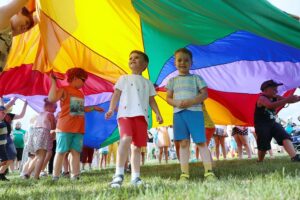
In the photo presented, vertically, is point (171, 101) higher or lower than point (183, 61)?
lower

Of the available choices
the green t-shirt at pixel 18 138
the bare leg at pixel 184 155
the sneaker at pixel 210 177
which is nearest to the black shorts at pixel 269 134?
the bare leg at pixel 184 155

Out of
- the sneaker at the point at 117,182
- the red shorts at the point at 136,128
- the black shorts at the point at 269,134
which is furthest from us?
the black shorts at the point at 269,134

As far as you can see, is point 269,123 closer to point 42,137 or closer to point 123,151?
point 123,151

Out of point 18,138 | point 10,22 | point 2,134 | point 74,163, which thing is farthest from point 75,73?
point 18,138

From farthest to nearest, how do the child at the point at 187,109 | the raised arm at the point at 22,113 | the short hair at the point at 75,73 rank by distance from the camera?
1. the raised arm at the point at 22,113
2. the short hair at the point at 75,73
3. the child at the point at 187,109

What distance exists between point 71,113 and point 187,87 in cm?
141

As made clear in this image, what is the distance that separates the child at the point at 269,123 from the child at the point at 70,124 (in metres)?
2.32

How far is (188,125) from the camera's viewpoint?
10.3 ft

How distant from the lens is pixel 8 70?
5168 mm

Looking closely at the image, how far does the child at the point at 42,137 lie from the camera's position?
14.9 ft

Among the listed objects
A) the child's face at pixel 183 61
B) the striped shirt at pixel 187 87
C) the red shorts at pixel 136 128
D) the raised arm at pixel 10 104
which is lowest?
the red shorts at pixel 136 128

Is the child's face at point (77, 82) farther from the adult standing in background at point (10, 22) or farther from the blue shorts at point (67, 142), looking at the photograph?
the adult standing in background at point (10, 22)

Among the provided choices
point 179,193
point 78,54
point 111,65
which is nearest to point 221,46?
point 111,65

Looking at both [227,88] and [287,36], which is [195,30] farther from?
[227,88]
